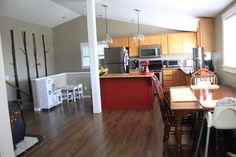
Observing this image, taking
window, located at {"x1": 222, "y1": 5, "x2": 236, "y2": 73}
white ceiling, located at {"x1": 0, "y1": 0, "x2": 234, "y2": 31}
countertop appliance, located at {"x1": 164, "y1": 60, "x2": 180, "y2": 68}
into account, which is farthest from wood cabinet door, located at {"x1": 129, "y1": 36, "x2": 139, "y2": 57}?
window, located at {"x1": 222, "y1": 5, "x2": 236, "y2": 73}

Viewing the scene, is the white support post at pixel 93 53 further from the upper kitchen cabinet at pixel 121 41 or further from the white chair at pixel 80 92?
the upper kitchen cabinet at pixel 121 41

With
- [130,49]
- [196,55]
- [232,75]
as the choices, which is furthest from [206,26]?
[130,49]

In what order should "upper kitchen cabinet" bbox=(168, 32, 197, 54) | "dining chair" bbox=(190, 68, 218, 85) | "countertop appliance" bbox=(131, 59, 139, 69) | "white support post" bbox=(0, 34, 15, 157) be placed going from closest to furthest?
"white support post" bbox=(0, 34, 15, 157) < "dining chair" bbox=(190, 68, 218, 85) < "upper kitchen cabinet" bbox=(168, 32, 197, 54) < "countertop appliance" bbox=(131, 59, 139, 69)

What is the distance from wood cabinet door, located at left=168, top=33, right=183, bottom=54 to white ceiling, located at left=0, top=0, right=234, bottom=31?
42cm

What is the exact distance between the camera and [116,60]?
6.53 m

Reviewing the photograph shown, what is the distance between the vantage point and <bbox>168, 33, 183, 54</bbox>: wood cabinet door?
23.7ft

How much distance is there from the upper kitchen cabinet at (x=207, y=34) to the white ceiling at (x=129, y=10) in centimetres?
24

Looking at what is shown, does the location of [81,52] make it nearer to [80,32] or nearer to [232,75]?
[80,32]

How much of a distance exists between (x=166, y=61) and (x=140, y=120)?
3.48 metres

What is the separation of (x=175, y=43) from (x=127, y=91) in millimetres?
2728

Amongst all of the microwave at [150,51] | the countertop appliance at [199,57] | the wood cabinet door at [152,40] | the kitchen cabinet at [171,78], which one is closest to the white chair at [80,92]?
the microwave at [150,51]

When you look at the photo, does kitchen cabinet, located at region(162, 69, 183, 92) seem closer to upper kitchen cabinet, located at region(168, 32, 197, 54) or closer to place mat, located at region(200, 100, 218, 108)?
upper kitchen cabinet, located at region(168, 32, 197, 54)

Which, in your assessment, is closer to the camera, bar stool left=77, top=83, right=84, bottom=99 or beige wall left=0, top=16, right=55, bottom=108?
beige wall left=0, top=16, right=55, bottom=108

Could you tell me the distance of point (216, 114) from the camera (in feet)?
7.22
